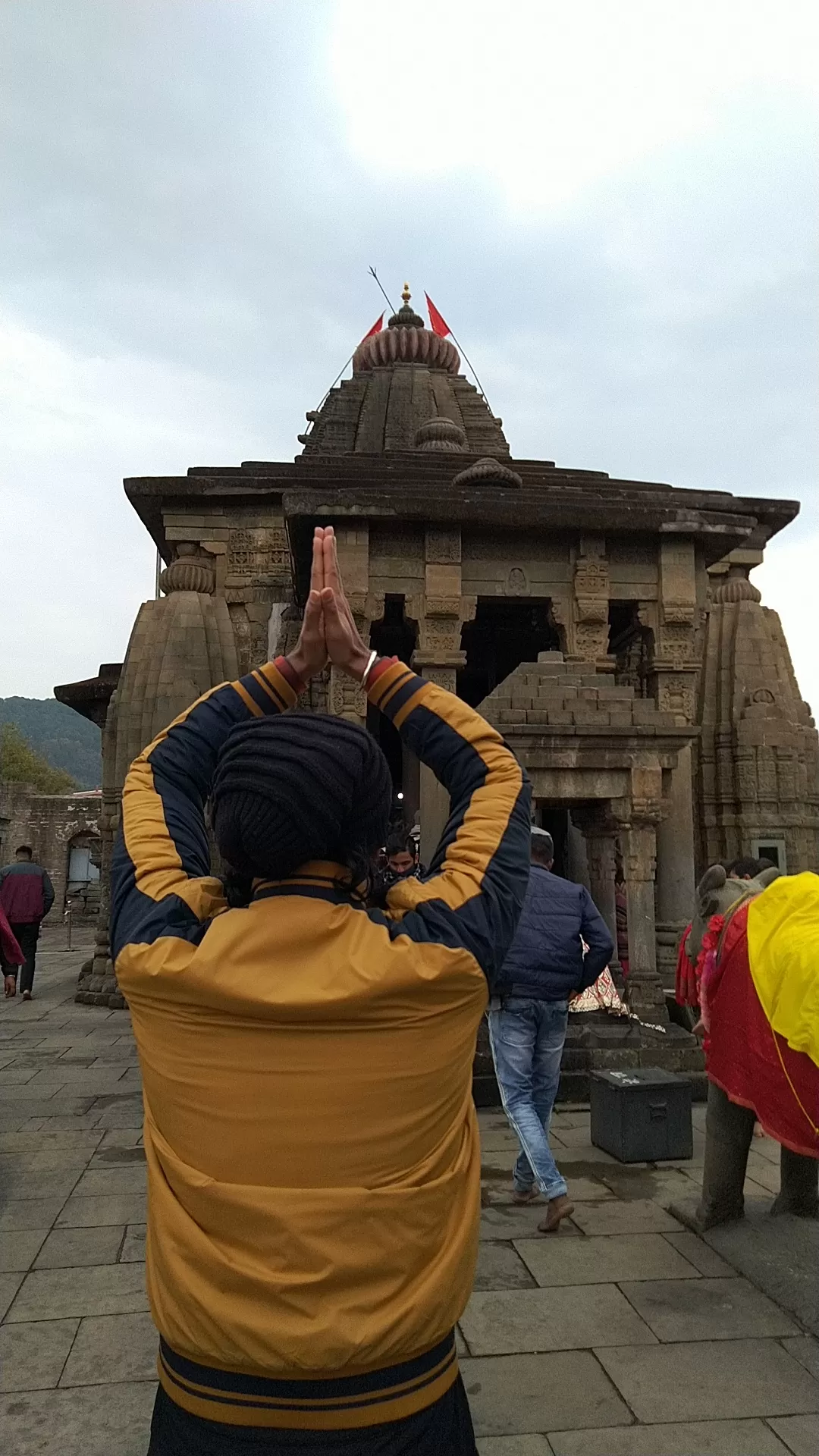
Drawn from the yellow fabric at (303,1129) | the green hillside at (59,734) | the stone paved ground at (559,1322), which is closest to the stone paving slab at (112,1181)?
the stone paved ground at (559,1322)

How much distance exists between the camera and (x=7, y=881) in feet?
39.8

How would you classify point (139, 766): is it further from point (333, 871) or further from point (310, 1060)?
point (310, 1060)

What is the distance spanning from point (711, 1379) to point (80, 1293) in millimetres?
2432

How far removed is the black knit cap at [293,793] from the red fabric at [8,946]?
7.02m

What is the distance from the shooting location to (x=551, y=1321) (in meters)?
3.48

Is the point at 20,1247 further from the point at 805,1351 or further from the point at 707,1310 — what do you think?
the point at 805,1351

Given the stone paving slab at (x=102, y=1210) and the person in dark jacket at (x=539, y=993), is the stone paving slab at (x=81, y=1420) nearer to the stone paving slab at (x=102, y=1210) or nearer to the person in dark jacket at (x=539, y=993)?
the stone paving slab at (x=102, y=1210)

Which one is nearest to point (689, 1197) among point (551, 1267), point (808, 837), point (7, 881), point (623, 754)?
point (551, 1267)

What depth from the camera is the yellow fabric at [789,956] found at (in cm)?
333

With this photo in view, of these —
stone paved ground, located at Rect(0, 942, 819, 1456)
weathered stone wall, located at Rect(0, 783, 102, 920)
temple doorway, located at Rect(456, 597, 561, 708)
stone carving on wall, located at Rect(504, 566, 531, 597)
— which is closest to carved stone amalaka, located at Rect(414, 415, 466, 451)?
temple doorway, located at Rect(456, 597, 561, 708)

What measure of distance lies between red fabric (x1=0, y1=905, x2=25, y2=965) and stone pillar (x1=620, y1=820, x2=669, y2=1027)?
5.14 m

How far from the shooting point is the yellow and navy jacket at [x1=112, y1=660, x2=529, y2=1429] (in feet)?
4.91

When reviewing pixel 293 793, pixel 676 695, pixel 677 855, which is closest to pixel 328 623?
pixel 293 793

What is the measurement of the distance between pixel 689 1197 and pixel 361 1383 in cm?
385
